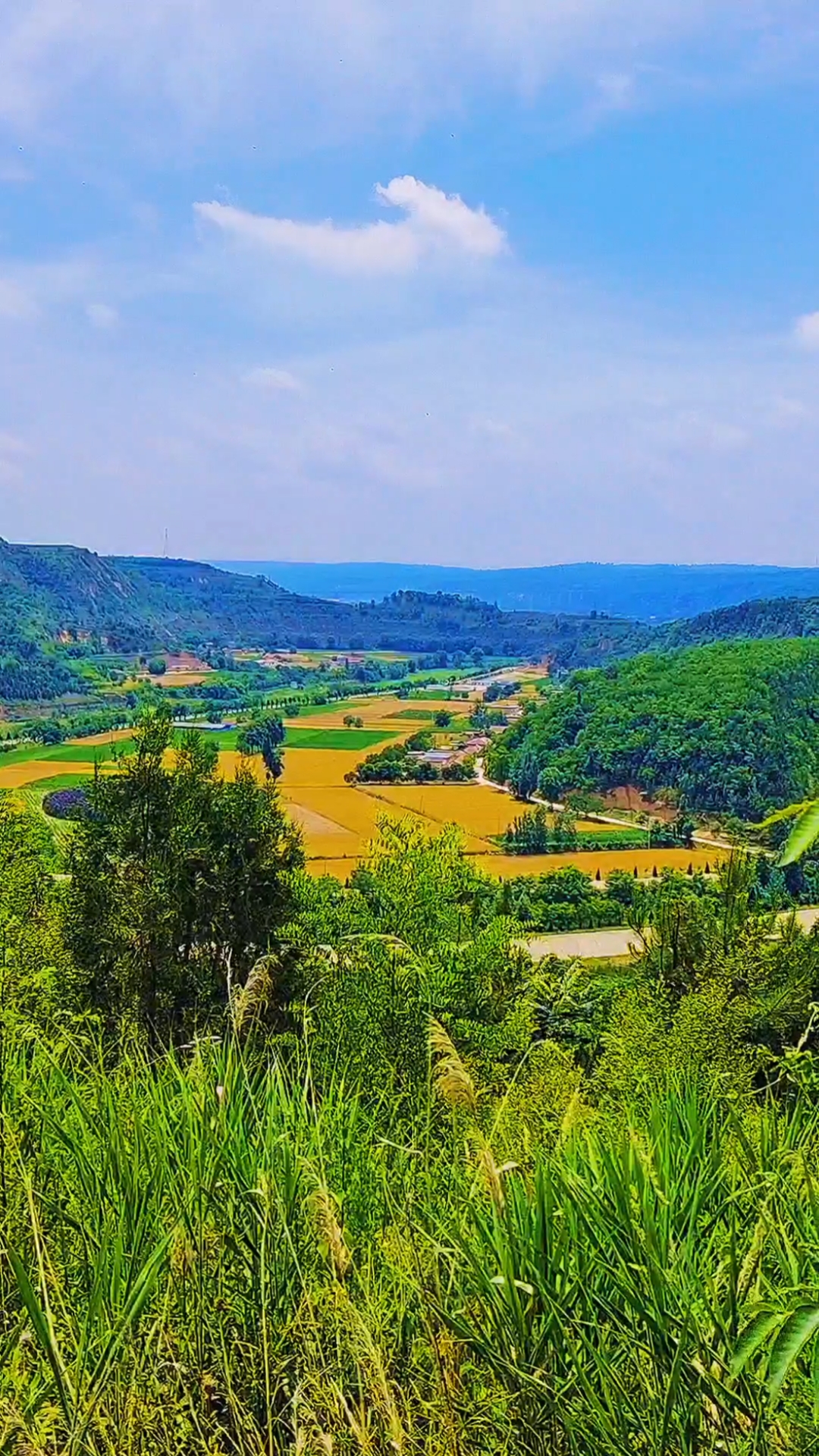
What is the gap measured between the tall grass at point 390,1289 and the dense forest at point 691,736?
7552cm

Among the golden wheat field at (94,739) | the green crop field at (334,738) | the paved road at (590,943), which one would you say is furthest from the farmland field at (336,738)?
the paved road at (590,943)

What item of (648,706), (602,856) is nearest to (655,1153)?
(602,856)

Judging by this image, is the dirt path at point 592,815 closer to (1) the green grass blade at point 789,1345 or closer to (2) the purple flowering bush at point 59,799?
(2) the purple flowering bush at point 59,799

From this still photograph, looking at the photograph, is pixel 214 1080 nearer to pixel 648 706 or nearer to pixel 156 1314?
Result: pixel 156 1314

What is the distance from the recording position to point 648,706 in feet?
305

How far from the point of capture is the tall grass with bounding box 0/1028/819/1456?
2502 millimetres

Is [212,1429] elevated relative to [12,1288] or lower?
lower

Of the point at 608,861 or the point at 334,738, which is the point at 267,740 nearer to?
the point at 334,738

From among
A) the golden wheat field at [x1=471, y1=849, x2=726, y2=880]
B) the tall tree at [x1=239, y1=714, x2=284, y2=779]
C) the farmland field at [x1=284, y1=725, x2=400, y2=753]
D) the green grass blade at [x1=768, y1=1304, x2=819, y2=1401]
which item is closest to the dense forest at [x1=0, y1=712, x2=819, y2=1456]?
the green grass blade at [x1=768, y1=1304, x2=819, y2=1401]

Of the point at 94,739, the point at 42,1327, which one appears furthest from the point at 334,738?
the point at 42,1327

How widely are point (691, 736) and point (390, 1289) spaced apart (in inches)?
3387

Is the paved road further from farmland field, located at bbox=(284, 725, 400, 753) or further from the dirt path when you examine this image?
farmland field, located at bbox=(284, 725, 400, 753)

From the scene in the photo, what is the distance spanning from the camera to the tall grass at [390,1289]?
250 centimetres

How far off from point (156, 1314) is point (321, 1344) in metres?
0.44
